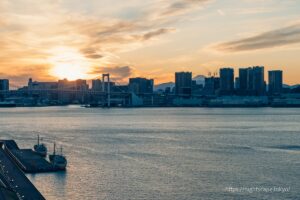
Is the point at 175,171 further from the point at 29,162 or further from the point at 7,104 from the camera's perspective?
the point at 7,104

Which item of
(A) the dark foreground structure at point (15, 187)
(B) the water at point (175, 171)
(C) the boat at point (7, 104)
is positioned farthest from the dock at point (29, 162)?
(C) the boat at point (7, 104)

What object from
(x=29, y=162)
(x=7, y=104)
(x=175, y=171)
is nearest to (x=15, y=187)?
(x=29, y=162)

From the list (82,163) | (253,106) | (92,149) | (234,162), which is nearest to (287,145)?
(234,162)

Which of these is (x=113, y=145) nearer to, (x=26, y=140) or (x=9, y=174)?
(x=26, y=140)

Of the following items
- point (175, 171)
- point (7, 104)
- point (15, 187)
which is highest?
point (7, 104)

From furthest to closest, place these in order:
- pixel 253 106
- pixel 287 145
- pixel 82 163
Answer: pixel 253 106 < pixel 287 145 < pixel 82 163

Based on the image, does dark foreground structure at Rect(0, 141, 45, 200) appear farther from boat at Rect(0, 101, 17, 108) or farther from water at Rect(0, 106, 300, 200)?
boat at Rect(0, 101, 17, 108)

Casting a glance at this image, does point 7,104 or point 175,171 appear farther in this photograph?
point 7,104

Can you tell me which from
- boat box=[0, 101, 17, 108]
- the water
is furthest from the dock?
boat box=[0, 101, 17, 108]
